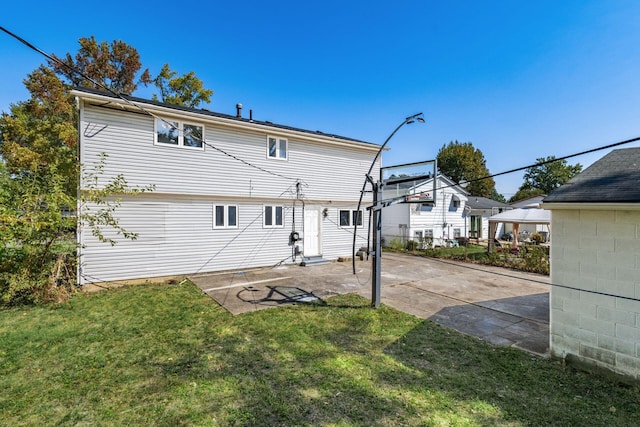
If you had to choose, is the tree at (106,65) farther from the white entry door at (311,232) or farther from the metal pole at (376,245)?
the metal pole at (376,245)

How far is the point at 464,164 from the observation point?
3947cm

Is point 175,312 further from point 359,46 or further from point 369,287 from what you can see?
point 359,46

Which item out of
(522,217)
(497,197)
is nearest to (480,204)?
(522,217)

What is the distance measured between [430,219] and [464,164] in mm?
24081

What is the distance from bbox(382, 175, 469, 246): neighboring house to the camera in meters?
19.0

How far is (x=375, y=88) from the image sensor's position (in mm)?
14297

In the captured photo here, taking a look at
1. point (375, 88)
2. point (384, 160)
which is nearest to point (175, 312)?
point (384, 160)

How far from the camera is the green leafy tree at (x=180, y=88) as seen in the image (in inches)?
862

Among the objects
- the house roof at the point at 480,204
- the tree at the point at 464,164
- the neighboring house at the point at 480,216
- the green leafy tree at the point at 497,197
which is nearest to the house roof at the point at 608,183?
the neighboring house at the point at 480,216

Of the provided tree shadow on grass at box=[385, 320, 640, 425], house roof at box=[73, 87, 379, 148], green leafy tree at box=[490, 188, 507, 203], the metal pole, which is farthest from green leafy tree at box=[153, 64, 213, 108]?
green leafy tree at box=[490, 188, 507, 203]

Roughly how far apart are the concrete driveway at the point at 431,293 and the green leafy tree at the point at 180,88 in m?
18.0

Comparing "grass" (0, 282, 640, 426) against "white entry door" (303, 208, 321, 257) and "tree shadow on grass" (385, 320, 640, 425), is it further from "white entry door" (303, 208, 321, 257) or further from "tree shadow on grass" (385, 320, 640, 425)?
"white entry door" (303, 208, 321, 257)

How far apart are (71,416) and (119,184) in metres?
6.66

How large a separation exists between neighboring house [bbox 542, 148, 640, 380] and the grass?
413 millimetres
